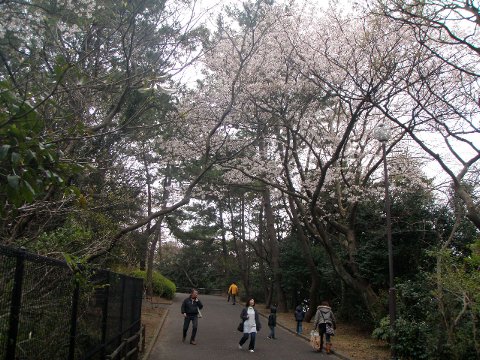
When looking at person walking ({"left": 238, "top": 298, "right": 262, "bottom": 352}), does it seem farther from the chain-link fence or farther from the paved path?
the chain-link fence

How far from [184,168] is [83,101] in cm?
1325

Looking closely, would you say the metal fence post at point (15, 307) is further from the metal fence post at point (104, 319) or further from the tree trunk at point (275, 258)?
the tree trunk at point (275, 258)

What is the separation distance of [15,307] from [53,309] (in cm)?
119

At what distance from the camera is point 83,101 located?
313 inches

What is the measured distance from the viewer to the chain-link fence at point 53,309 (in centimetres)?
381

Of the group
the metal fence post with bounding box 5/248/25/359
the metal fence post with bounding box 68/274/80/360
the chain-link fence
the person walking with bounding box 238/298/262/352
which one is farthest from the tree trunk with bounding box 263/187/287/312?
the metal fence post with bounding box 5/248/25/359

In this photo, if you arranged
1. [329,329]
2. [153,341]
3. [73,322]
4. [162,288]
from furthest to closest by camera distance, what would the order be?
[162,288]
[153,341]
[329,329]
[73,322]

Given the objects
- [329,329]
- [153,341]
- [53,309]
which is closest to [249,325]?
[329,329]

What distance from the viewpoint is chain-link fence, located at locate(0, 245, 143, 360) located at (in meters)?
3.81

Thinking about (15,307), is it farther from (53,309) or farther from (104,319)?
(104,319)

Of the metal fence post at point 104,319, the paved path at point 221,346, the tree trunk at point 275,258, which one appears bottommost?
the paved path at point 221,346

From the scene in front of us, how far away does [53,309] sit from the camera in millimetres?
4961

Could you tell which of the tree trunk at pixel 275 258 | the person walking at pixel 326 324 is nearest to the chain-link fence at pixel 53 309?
the person walking at pixel 326 324

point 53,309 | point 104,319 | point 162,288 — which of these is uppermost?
point 162,288
